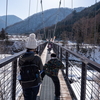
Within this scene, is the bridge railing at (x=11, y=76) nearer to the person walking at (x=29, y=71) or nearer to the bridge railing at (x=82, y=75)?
the person walking at (x=29, y=71)

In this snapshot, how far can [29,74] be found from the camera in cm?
134

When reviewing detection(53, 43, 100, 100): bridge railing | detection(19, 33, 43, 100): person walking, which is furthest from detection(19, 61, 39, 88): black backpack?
detection(53, 43, 100, 100): bridge railing

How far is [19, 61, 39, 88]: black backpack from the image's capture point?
4.40ft

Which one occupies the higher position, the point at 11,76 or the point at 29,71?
the point at 29,71

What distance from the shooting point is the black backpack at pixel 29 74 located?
1341 mm

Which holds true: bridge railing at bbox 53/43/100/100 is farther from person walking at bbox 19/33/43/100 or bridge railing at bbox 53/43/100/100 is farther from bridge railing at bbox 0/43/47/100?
bridge railing at bbox 0/43/47/100

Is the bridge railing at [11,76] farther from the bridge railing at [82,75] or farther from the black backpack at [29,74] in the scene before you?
the bridge railing at [82,75]

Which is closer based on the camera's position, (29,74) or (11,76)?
(29,74)

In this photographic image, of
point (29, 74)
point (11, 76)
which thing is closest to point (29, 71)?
point (29, 74)

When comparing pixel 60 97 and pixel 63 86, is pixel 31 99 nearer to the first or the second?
pixel 60 97

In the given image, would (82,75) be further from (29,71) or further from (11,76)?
(11,76)

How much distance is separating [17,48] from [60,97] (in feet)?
93.0

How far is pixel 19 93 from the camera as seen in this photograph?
224 cm

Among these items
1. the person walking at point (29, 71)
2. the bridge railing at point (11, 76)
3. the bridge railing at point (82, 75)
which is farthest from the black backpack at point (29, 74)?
the bridge railing at point (82, 75)
